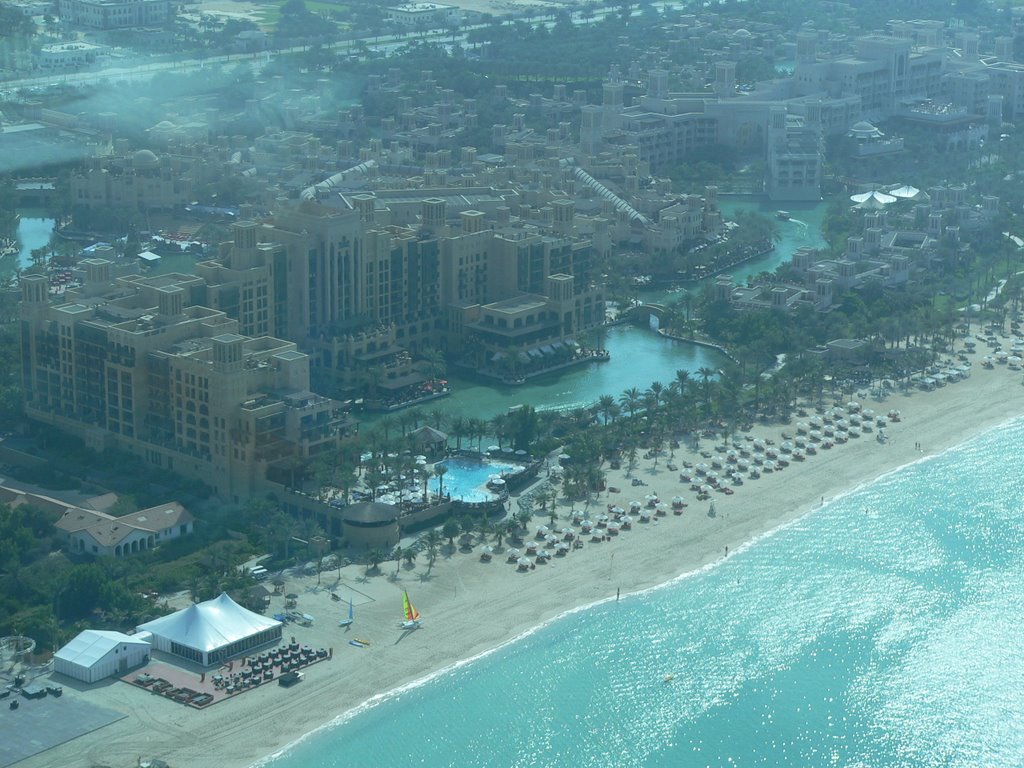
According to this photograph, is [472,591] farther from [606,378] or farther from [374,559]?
[606,378]

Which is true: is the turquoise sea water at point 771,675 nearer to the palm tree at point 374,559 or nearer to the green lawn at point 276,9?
the palm tree at point 374,559

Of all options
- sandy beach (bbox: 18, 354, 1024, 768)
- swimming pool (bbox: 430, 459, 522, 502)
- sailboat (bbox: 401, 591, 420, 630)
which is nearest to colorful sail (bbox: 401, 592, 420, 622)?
sailboat (bbox: 401, 591, 420, 630)

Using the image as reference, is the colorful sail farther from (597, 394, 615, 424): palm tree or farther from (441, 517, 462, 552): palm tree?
(597, 394, 615, 424): palm tree

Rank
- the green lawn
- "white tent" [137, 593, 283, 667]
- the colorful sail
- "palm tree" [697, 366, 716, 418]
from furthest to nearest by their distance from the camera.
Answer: the green lawn, "palm tree" [697, 366, 716, 418], the colorful sail, "white tent" [137, 593, 283, 667]

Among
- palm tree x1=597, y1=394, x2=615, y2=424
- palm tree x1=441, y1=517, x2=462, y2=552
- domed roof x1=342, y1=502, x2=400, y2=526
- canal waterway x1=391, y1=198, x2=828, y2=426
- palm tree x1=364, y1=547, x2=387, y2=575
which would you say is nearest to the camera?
palm tree x1=364, y1=547, x2=387, y2=575

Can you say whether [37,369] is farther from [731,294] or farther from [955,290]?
[955,290]
